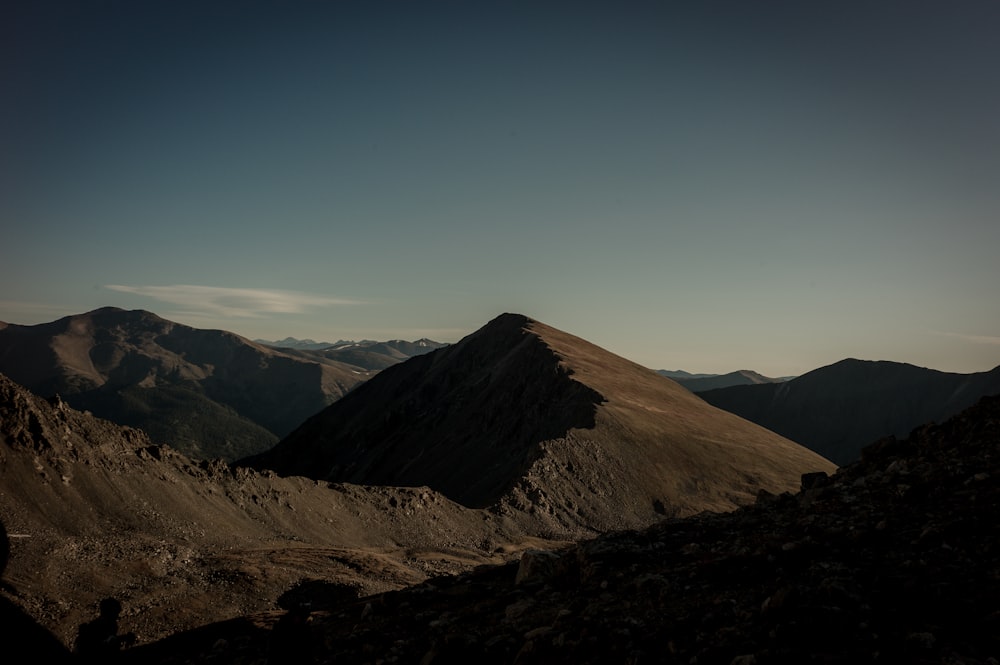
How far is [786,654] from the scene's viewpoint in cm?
822

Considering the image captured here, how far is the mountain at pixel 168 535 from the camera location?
27.0m

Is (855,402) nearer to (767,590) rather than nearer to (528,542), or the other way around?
(528,542)

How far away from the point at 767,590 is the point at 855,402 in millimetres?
196552

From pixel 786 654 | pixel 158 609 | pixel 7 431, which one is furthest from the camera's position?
pixel 7 431

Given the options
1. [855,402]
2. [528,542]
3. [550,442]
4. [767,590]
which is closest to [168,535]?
[528,542]

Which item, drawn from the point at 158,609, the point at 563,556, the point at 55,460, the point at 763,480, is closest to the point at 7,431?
the point at 55,460

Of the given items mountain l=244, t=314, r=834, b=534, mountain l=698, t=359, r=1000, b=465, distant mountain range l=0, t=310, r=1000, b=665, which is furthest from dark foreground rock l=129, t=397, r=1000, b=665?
mountain l=698, t=359, r=1000, b=465

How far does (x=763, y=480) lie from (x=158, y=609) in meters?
68.2

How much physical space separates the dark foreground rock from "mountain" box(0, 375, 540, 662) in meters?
13.3

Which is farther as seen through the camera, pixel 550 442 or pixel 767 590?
pixel 550 442

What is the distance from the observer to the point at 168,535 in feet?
114

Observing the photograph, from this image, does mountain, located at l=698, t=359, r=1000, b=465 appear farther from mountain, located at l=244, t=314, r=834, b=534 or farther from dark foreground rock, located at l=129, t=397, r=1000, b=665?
dark foreground rock, located at l=129, t=397, r=1000, b=665

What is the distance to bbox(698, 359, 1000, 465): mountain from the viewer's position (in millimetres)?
162500

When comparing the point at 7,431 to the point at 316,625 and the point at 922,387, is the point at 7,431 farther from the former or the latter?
the point at 922,387
